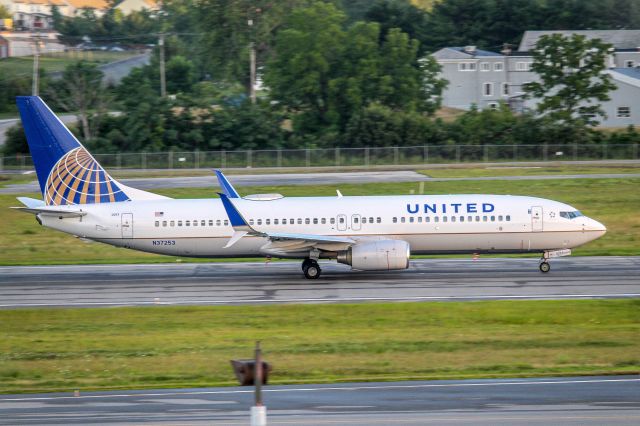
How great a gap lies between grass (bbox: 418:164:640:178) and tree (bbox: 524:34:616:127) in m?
12.2

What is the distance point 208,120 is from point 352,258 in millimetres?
50771

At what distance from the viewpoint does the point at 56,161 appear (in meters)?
41.8

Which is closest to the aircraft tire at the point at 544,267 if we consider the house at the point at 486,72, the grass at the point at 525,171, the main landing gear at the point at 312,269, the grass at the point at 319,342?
the grass at the point at 319,342

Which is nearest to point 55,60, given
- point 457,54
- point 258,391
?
point 457,54

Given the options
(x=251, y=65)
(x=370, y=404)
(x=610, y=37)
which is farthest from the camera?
(x=610, y=37)

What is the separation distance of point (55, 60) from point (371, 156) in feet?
254

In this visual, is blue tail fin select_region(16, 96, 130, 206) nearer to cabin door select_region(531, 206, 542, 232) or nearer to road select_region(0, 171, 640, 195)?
cabin door select_region(531, 206, 542, 232)

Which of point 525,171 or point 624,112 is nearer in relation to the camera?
point 525,171

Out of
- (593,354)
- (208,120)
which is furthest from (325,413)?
(208,120)

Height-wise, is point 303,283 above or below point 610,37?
below

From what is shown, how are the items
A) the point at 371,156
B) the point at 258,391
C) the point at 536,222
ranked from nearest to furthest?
the point at 258,391 < the point at 536,222 < the point at 371,156

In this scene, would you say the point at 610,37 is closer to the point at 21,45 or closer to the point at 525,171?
the point at 525,171

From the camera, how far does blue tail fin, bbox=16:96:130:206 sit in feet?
137

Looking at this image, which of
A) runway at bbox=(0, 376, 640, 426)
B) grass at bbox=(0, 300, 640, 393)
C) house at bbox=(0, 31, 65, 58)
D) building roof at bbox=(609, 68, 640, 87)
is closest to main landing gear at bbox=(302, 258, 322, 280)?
grass at bbox=(0, 300, 640, 393)
